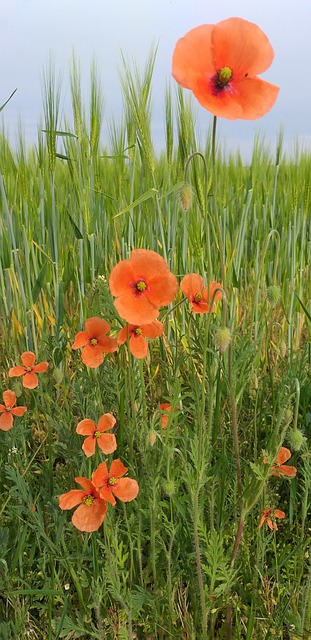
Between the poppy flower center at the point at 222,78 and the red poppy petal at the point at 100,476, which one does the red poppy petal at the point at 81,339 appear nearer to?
the red poppy petal at the point at 100,476

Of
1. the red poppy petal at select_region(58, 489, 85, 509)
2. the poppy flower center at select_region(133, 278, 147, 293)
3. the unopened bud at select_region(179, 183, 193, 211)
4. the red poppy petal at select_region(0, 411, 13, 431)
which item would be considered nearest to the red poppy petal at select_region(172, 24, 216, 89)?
the unopened bud at select_region(179, 183, 193, 211)

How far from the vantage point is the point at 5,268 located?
1964mm

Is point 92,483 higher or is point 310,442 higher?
point 92,483

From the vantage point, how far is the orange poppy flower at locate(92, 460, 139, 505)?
901mm

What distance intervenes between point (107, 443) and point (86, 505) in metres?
0.09

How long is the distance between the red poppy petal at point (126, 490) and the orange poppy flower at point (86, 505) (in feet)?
0.09

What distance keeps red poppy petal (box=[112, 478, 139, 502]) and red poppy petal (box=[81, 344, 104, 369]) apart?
174 millimetres

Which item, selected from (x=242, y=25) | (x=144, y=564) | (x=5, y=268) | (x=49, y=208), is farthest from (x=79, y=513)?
(x=49, y=208)

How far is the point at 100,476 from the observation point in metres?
0.91

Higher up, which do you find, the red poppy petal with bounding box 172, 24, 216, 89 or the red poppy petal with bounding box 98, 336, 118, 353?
the red poppy petal with bounding box 172, 24, 216, 89

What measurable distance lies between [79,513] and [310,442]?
748 millimetres

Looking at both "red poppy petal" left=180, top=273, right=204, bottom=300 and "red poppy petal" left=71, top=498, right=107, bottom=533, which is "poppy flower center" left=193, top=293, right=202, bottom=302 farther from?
"red poppy petal" left=71, top=498, right=107, bottom=533

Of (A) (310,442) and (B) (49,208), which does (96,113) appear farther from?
(A) (310,442)

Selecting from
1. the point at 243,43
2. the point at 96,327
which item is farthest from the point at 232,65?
the point at 96,327
